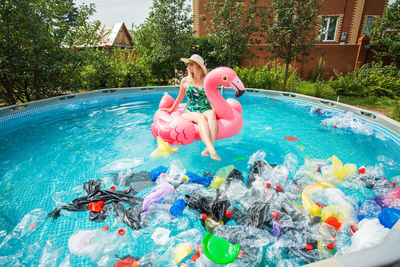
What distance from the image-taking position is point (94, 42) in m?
8.30

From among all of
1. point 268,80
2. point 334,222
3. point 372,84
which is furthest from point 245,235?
point 372,84

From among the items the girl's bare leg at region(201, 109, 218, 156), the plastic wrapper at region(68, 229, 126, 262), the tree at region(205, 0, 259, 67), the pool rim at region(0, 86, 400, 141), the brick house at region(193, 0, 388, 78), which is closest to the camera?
the plastic wrapper at region(68, 229, 126, 262)

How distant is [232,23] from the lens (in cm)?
876

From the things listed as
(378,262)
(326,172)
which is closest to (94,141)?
(326,172)

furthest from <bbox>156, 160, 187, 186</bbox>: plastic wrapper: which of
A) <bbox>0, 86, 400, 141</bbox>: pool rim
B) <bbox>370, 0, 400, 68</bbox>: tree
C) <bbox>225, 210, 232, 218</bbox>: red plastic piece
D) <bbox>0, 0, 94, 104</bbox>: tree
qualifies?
<bbox>370, 0, 400, 68</bbox>: tree

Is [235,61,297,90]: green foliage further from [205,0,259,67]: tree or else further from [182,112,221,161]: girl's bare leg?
[182,112,221,161]: girl's bare leg

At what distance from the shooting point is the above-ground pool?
6.61 feet

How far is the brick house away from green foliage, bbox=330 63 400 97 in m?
3.37

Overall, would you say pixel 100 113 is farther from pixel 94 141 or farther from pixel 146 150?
pixel 146 150

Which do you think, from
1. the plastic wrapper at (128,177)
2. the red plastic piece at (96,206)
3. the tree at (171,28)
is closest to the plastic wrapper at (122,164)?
the plastic wrapper at (128,177)

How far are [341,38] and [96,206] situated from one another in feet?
61.7

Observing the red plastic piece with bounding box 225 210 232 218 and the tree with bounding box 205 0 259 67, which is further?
the tree with bounding box 205 0 259 67

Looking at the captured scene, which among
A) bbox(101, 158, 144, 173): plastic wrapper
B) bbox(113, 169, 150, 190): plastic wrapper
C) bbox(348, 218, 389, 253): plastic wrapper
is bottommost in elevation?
bbox(101, 158, 144, 173): plastic wrapper

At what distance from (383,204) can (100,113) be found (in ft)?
22.8
